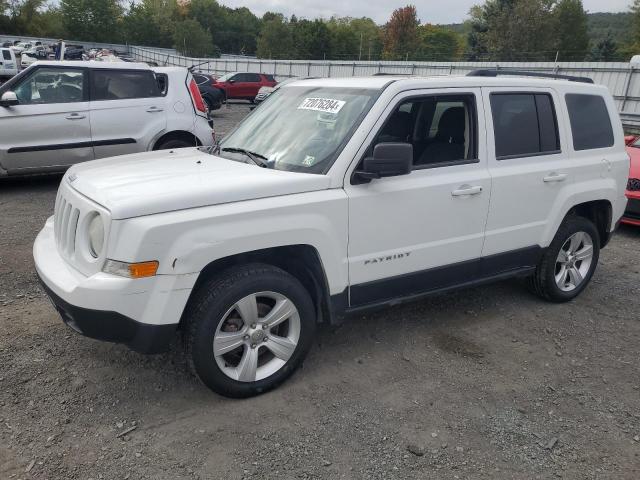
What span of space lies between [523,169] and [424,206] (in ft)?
3.30

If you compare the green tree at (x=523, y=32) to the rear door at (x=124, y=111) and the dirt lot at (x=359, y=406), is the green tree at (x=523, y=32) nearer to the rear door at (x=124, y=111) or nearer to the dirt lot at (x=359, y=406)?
the rear door at (x=124, y=111)

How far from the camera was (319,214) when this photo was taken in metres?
3.13

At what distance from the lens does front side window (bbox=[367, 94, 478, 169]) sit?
12.3 ft

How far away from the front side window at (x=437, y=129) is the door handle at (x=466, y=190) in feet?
0.65

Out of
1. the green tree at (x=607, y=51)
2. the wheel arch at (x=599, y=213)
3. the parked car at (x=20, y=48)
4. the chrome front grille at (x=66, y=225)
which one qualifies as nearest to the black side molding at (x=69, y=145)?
the chrome front grille at (x=66, y=225)

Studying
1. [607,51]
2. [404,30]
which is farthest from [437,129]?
[404,30]

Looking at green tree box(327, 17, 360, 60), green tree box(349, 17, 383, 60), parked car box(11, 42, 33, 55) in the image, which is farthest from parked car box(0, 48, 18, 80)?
green tree box(349, 17, 383, 60)

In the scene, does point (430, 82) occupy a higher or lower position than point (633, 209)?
higher

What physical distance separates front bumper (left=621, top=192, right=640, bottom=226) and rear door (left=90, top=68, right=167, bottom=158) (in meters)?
6.54

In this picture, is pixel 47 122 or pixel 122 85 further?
pixel 122 85

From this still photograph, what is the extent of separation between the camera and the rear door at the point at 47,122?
7.25 m

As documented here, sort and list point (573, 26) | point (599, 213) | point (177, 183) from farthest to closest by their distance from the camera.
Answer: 1. point (573, 26)
2. point (599, 213)
3. point (177, 183)

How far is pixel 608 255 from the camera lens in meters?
6.17

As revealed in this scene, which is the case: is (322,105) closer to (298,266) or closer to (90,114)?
(298,266)
